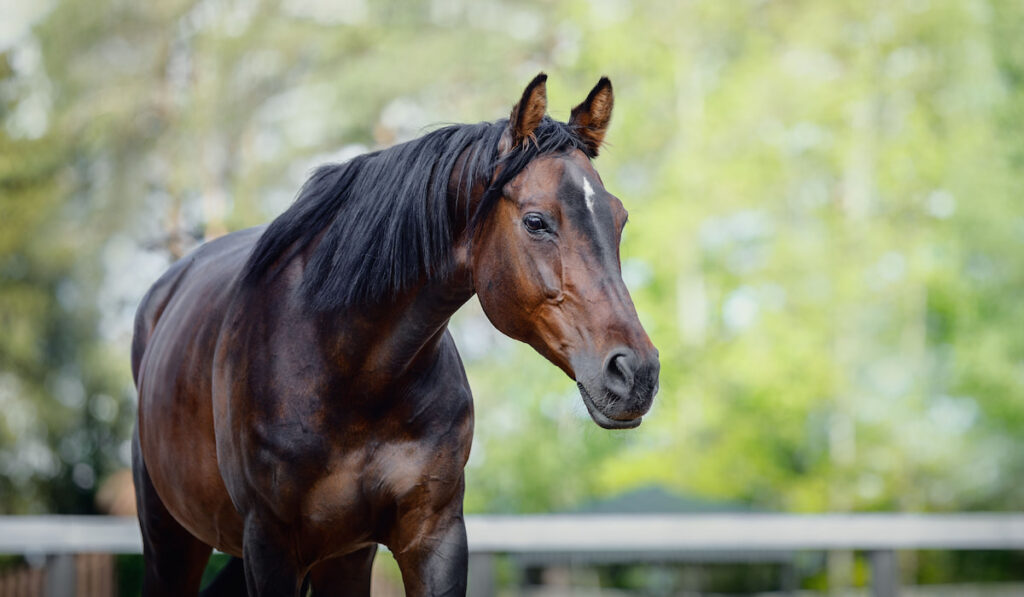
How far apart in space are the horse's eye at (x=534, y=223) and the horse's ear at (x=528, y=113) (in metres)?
0.19

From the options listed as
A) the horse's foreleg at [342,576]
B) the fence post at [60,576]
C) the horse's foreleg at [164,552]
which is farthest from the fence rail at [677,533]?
the horse's foreleg at [342,576]

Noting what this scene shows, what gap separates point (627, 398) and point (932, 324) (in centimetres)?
1498

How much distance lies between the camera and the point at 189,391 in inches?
119

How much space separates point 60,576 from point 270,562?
2.82 metres

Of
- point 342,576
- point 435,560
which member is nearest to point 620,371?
point 435,560

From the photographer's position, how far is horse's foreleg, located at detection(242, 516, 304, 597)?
257cm

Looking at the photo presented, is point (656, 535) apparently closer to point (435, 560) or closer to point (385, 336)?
point (435, 560)

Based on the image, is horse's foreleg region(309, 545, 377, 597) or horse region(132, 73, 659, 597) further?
horse's foreleg region(309, 545, 377, 597)

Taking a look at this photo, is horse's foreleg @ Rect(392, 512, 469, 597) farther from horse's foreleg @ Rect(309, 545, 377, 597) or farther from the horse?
horse's foreleg @ Rect(309, 545, 377, 597)

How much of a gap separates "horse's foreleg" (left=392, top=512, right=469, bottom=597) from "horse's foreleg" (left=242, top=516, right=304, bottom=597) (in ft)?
0.92

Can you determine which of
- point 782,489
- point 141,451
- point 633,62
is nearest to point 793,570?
point 782,489

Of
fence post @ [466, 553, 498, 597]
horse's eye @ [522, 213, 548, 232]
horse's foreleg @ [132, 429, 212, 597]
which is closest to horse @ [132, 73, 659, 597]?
horse's eye @ [522, 213, 548, 232]

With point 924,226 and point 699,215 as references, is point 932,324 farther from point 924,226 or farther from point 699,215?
point 699,215

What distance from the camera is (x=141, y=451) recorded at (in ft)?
11.7
